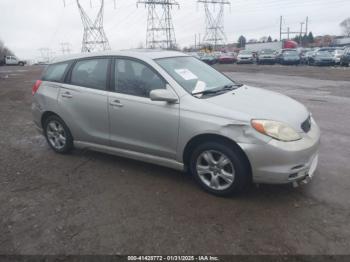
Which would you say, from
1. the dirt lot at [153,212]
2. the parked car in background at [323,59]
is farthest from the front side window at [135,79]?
the parked car in background at [323,59]

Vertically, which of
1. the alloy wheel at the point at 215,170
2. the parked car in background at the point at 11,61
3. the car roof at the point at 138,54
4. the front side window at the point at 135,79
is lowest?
the alloy wheel at the point at 215,170

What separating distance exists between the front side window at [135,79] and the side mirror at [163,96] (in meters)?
0.21

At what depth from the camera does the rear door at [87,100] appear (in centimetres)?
468

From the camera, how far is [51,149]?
5832mm

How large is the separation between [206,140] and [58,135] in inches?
112

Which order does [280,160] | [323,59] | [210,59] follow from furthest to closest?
[210,59]
[323,59]
[280,160]

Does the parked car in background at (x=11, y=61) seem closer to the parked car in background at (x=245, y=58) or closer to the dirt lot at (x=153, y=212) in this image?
the parked car in background at (x=245, y=58)

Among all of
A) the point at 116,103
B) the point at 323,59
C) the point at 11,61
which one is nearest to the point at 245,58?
the point at 323,59

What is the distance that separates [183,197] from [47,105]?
2.93m

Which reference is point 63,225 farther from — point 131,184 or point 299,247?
point 299,247

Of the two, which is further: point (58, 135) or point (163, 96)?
point (58, 135)

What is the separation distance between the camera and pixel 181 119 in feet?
12.8

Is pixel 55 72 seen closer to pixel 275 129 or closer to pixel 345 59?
pixel 275 129

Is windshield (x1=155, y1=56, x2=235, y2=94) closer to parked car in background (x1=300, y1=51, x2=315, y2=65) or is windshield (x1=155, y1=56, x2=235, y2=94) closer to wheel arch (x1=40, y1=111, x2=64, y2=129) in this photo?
wheel arch (x1=40, y1=111, x2=64, y2=129)
